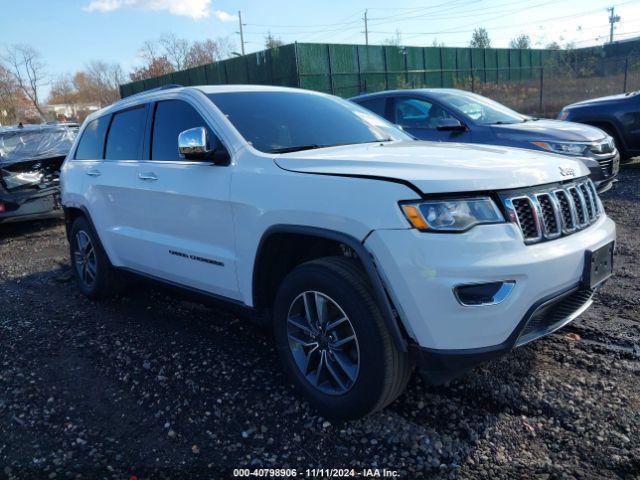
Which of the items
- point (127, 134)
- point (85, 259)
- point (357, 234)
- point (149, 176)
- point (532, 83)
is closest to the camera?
point (357, 234)

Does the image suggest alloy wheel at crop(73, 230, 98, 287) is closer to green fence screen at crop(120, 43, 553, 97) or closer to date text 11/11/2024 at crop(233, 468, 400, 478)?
date text 11/11/2024 at crop(233, 468, 400, 478)

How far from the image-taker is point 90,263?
200 inches

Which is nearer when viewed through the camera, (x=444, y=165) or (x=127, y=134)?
(x=444, y=165)

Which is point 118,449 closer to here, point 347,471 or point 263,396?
point 263,396

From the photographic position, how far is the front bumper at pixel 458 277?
228cm

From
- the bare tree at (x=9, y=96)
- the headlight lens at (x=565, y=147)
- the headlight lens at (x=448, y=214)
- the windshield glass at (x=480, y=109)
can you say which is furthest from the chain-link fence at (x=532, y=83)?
the bare tree at (x=9, y=96)

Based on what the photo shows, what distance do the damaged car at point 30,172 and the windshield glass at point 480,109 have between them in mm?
6077

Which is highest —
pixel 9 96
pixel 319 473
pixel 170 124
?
pixel 9 96

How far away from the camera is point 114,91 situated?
6525 centimetres

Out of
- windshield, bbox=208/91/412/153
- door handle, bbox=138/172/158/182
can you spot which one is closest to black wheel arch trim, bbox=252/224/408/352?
windshield, bbox=208/91/412/153

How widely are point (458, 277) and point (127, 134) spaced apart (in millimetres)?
3267

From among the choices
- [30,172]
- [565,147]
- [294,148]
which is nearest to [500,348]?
[294,148]

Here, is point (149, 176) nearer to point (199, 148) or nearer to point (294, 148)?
point (199, 148)

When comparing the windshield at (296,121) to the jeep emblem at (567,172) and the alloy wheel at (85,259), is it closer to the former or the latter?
the jeep emblem at (567,172)
